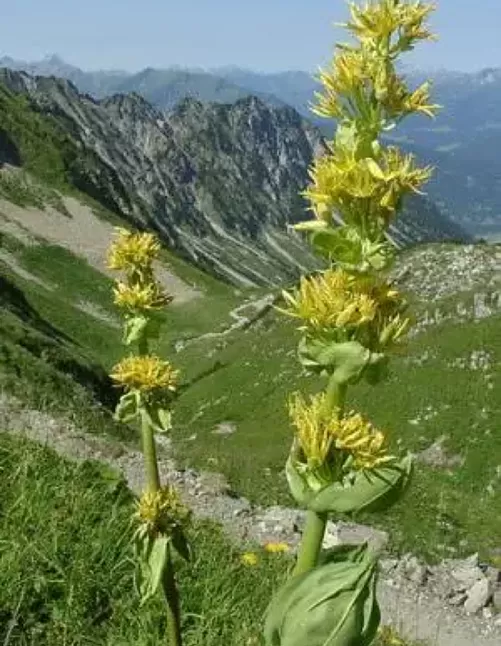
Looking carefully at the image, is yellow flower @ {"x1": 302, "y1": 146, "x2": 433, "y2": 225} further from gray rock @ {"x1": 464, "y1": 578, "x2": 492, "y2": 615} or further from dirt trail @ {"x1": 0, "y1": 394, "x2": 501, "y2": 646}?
gray rock @ {"x1": 464, "y1": 578, "x2": 492, "y2": 615}

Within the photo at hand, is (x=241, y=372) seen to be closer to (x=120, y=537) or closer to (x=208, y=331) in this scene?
(x=208, y=331)

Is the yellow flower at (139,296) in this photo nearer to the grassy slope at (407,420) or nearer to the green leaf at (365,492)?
the green leaf at (365,492)

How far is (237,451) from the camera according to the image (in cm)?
3862

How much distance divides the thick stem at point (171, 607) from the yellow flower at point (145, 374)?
0.73 metres

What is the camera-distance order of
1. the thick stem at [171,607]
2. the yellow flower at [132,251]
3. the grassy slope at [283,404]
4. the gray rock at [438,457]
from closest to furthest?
1. the thick stem at [171,607]
2. the yellow flower at [132,251]
3. the grassy slope at [283,404]
4. the gray rock at [438,457]

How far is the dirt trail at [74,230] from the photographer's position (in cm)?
8469

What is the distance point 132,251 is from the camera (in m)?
4.38

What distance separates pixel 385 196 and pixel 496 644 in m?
15.4

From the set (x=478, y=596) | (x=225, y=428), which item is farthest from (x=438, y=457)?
(x=478, y=596)

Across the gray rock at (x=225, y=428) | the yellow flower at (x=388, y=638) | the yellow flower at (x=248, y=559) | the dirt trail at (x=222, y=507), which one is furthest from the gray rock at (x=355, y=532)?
the gray rock at (x=225, y=428)

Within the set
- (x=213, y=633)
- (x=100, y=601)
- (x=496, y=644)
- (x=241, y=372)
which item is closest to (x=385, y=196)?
(x=213, y=633)

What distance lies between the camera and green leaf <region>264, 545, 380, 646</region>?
289 centimetres

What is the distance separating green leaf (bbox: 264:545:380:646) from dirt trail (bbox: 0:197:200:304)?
256 ft

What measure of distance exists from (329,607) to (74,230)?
90.9 meters
